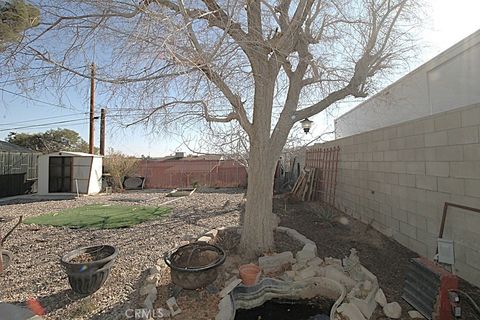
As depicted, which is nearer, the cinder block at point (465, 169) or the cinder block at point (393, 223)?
the cinder block at point (465, 169)

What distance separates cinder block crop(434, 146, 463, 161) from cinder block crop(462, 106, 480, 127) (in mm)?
276

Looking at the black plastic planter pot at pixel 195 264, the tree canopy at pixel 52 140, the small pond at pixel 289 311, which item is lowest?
the small pond at pixel 289 311

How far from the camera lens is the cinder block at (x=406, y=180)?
3.92 meters


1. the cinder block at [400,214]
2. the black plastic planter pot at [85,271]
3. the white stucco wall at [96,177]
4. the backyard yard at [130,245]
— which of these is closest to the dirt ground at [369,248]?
the backyard yard at [130,245]

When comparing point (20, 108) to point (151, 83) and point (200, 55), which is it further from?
point (200, 55)

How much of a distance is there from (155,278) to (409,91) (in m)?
6.12

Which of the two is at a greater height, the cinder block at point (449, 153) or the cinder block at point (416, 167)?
the cinder block at point (449, 153)

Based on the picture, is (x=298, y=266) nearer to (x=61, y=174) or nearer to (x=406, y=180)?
(x=406, y=180)

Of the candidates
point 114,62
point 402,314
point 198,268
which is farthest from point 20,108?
point 402,314

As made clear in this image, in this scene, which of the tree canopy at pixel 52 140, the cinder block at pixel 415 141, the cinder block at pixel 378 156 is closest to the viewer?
the cinder block at pixel 415 141

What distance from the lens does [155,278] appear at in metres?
3.11

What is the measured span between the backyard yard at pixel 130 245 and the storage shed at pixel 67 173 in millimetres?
3878

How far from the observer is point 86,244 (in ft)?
15.6

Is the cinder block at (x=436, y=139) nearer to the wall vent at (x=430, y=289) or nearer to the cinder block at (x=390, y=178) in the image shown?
the cinder block at (x=390, y=178)
